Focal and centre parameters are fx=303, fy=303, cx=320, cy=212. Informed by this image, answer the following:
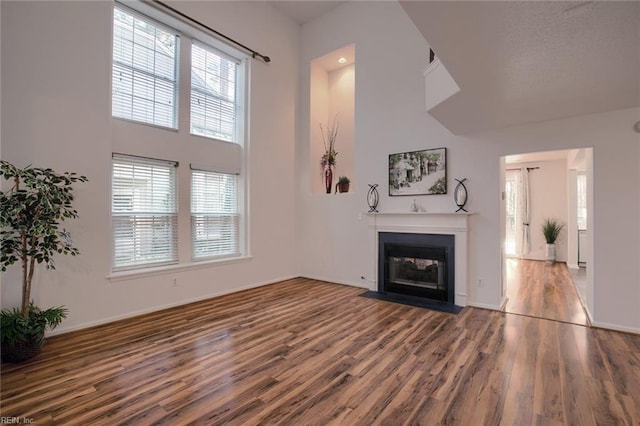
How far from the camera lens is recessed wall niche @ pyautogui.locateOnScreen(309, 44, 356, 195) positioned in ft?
20.7

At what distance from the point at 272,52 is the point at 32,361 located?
5674mm

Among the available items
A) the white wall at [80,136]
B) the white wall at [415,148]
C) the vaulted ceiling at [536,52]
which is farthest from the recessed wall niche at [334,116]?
the vaulted ceiling at [536,52]

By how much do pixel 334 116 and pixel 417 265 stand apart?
3.70 metres

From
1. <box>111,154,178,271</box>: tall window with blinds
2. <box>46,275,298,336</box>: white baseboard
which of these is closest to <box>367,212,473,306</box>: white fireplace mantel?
<box>46,275,298,336</box>: white baseboard

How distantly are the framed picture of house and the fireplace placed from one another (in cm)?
Answer: 73

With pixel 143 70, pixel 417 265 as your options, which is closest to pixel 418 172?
pixel 417 265

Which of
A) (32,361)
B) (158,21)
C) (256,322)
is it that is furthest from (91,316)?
(158,21)

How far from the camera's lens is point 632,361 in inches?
106

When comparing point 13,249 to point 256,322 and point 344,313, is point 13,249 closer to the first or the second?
point 256,322

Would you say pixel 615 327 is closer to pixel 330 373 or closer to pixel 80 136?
pixel 330 373

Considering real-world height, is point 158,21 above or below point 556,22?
above

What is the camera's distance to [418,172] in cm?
487

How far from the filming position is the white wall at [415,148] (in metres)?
3.41

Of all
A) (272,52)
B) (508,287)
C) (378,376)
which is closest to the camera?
(378,376)
